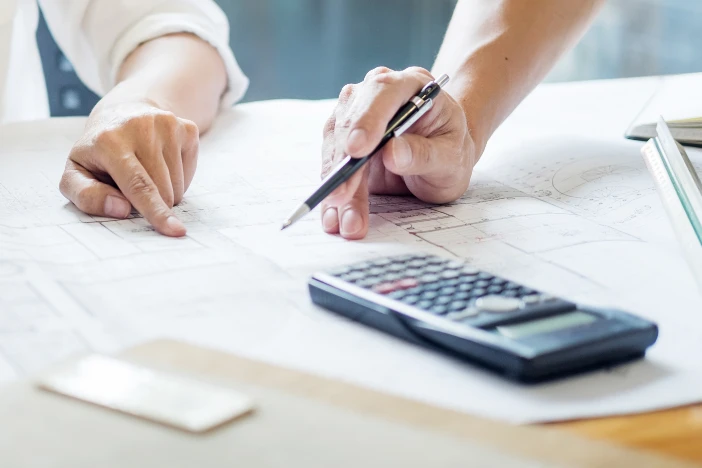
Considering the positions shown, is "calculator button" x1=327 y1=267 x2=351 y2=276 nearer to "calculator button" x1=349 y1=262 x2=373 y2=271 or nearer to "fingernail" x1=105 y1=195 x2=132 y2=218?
"calculator button" x1=349 y1=262 x2=373 y2=271

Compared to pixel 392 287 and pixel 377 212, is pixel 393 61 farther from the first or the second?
pixel 392 287

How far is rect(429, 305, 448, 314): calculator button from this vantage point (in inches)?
18.9

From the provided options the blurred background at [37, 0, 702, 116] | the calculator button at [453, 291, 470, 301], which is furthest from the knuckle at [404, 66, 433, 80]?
the blurred background at [37, 0, 702, 116]

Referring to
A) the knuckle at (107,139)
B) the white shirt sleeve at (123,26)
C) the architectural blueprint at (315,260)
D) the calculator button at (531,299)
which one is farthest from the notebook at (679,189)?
the white shirt sleeve at (123,26)

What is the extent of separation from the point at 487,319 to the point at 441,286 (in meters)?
0.06

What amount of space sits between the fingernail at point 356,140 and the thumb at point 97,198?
0.69 ft

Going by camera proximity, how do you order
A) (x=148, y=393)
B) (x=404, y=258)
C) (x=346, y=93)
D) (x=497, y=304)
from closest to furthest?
(x=148, y=393) → (x=497, y=304) → (x=404, y=258) → (x=346, y=93)

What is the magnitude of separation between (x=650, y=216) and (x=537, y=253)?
0.53 feet

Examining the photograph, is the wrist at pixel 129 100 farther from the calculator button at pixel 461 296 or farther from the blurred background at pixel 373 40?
the blurred background at pixel 373 40

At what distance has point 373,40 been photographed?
256 cm

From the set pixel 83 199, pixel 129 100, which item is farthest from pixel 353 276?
pixel 129 100

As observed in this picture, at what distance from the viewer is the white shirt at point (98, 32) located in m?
1.14

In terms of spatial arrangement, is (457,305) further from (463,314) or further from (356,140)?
(356,140)

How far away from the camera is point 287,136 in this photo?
108 cm
